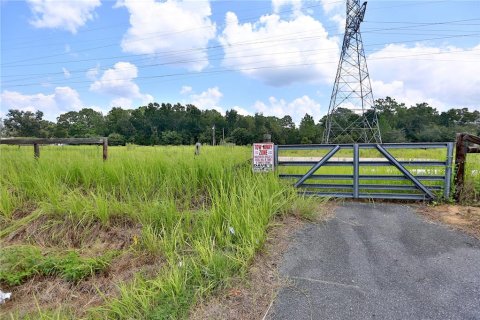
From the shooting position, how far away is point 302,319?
219 centimetres

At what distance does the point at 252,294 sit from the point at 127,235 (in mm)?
2071

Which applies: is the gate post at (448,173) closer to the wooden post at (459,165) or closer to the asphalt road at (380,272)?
the wooden post at (459,165)

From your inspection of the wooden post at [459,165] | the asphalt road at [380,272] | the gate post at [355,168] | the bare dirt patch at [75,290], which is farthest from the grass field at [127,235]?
the wooden post at [459,165]

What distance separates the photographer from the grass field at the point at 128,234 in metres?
2.50

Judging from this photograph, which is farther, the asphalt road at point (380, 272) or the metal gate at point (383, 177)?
the metal gate at point (383, 177)

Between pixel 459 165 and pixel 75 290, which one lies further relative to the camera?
pixel 459 165

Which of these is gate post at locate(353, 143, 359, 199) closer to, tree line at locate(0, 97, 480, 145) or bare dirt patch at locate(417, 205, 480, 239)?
bare dirt patch at locate(417, 205, 480, 239)

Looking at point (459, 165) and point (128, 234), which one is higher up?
point (459, 165)

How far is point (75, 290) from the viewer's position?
286cm

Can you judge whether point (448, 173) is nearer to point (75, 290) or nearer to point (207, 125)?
point (75, 290)

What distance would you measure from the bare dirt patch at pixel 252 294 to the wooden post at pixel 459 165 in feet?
12.9

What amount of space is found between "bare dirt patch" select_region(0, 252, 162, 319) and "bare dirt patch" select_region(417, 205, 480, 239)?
4.27 metres

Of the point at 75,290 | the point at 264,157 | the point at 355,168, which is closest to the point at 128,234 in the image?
the point at 75,290

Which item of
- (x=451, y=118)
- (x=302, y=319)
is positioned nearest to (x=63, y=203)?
(x=302, y=319)
